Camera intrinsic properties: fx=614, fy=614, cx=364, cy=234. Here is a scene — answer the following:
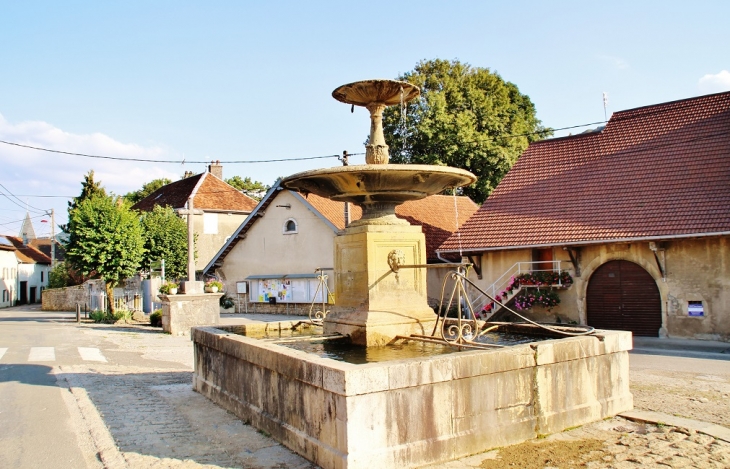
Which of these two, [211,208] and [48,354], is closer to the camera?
[48,354]

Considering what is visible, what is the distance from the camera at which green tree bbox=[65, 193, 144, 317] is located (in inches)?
1060

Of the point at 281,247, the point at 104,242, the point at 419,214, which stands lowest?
the point at 281,247

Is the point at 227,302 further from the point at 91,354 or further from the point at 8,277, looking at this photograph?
the point at 8,277

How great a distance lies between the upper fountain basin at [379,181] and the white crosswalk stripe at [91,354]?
834cm

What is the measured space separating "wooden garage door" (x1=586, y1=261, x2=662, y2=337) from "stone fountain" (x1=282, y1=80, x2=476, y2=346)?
38.5 feet

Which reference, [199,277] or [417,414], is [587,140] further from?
[199,277]

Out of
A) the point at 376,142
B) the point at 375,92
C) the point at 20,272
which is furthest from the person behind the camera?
the point at 20,272

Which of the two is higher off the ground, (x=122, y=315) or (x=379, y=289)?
(x=379, y=289)

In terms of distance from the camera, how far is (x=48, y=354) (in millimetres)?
15141

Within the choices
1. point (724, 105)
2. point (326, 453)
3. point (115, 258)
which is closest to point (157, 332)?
point (115, 258)

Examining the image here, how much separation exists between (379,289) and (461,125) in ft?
83.7

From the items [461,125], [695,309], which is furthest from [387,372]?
[461,125]

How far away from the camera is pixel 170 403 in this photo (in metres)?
8.60

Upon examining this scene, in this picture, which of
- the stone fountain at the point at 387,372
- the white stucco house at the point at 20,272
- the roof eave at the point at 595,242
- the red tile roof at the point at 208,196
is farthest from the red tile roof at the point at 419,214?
the white stucco house at the point at 20,272
